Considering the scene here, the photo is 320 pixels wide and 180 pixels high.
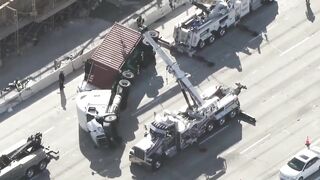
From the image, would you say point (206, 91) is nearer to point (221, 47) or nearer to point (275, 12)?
point (221, 47)

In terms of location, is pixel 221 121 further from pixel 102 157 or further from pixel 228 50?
pixel 228 50

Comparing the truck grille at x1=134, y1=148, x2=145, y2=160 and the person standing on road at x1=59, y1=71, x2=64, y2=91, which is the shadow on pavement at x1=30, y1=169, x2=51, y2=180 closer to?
the truck grille at x1=134, y1=148, x2=145, y2=160

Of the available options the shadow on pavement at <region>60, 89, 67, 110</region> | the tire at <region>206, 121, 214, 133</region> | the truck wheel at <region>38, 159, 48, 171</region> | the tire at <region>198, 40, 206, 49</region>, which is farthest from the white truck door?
the tire at <region>198, 40, 206, 49</region>

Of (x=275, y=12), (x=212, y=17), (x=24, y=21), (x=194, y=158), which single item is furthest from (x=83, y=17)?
(x=194, y=158)

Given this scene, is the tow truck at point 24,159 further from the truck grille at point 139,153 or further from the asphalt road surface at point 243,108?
the truck grille at point 139,153

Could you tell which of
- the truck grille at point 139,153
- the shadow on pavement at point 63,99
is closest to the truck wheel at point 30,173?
the truck grille at point 139,153

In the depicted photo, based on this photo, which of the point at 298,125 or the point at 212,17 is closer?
the point at 298,125

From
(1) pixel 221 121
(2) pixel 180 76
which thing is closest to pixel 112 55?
(2) pixel 180 76
